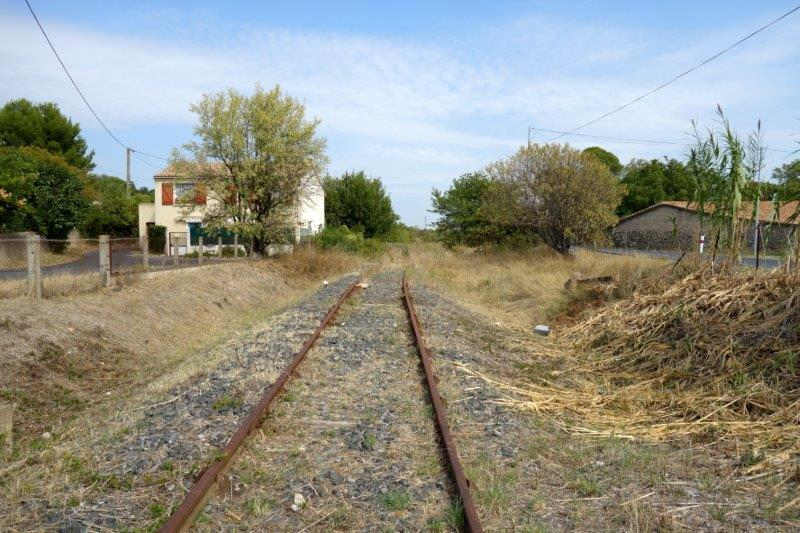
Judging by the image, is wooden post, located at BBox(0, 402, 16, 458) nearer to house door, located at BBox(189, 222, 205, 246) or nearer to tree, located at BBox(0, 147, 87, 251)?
tree, located at BBox(0, 147, 87, 251)

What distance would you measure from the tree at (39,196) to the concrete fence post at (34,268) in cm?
2492

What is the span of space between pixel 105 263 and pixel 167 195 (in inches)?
1255

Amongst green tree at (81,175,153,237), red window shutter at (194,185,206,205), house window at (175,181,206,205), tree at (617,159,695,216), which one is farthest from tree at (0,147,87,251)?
tree at (617,159,695,216)

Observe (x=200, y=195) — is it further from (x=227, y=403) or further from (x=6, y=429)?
(x=227, y=403)

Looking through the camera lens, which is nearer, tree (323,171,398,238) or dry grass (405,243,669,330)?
dry grass (405,243,669,330)

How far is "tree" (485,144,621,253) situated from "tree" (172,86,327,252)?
1021cm

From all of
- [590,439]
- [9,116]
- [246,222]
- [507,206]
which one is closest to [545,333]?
[590,439]

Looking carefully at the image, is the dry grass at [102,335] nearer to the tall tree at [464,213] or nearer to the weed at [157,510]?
the weed at [157,510]

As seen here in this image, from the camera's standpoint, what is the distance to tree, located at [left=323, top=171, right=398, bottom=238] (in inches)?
2299

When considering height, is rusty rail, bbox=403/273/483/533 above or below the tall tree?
below

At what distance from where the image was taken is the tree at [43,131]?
62531 millimetres

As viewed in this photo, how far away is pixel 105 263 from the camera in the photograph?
14477mm

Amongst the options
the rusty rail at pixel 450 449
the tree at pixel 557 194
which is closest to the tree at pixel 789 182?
the rusty rail at pixel 450 449

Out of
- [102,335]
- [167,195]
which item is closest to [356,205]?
[167,195]
